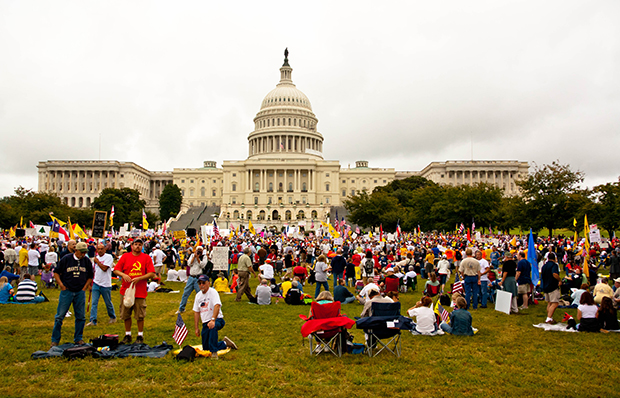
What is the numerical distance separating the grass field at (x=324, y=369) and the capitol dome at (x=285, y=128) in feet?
344

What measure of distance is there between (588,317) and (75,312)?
1088cm

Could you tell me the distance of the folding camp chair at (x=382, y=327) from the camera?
28.7 ft

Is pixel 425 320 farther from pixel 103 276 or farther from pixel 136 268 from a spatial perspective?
pixel 103 276

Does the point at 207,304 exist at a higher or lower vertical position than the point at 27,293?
higher

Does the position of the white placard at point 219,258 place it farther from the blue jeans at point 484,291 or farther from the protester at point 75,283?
the blue jeans at point 484,291

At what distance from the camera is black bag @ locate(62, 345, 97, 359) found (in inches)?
315

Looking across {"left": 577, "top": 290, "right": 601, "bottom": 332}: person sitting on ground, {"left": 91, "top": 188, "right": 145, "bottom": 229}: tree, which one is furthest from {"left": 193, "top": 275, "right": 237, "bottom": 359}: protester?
{"left": 91, "top": 188, "right": 145, "bottom": 229}: tree

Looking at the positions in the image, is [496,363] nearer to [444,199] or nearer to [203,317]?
[203,317]

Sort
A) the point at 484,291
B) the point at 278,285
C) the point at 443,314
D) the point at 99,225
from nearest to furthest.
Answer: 1. the point at 443,314
2. the point at 484,291
3. the point at 278,285
4. the point at 99,225

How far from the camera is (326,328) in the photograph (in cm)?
Answer: 854

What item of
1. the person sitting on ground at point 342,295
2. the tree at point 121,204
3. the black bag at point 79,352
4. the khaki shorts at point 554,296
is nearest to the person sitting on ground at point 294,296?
the person sitting on ground at point 342,295

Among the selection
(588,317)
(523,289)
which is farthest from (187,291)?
(588,317)

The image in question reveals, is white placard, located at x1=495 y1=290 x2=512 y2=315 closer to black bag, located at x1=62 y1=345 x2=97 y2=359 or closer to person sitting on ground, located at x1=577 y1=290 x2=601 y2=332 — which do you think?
person sitting on ground, located at x1=577 y1=290 x2=601 y2=332

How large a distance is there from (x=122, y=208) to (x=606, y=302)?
3133 inches
